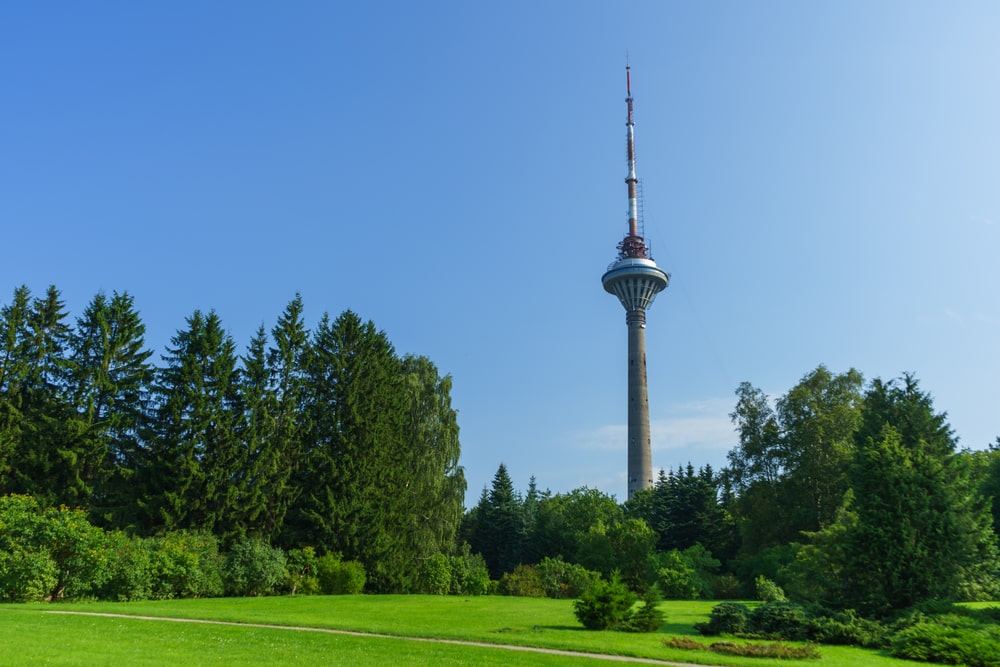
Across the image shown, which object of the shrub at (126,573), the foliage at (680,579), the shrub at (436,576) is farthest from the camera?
the foliage at (680,579)

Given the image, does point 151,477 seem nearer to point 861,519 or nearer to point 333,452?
point 333,452

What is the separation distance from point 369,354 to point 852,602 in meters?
32.4

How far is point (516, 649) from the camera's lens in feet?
53.0

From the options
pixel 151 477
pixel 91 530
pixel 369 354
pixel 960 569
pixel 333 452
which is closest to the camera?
pixel 960 569

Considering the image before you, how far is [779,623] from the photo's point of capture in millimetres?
20469

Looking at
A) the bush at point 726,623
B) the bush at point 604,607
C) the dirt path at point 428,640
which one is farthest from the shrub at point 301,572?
the bush at point 726,623

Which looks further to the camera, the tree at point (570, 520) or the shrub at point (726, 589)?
the tree at point (570, 520)

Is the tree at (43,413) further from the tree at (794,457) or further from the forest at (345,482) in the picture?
the tree at (794,457)

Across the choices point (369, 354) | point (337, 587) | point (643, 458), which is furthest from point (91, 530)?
point (643, 458)

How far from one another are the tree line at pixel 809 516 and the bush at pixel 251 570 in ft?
79.5

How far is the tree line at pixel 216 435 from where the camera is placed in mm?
34875

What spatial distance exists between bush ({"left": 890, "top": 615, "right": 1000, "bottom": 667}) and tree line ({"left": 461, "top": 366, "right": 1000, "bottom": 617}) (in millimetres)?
4886

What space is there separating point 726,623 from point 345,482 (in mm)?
26412

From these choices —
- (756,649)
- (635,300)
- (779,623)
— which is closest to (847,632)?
(779,623)
